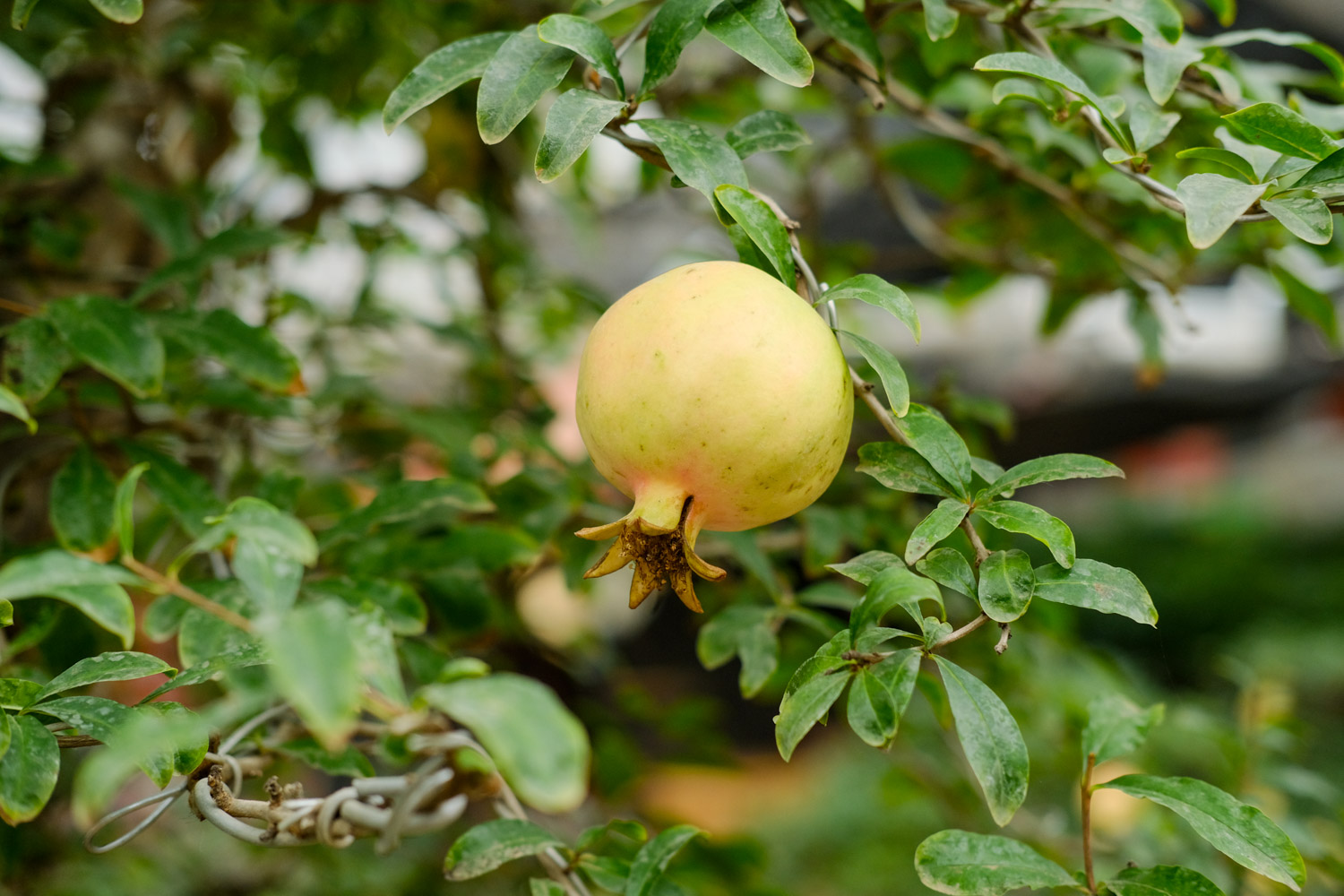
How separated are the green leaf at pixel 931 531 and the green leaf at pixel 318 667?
0.22 meters

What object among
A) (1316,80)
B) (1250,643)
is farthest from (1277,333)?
(1316,80)

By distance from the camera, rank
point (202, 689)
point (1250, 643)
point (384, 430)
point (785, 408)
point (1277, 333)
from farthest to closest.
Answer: point (1277, 333)
point (1250, 643)
point (384, 430)
point (202, 689)
point (785, 408)

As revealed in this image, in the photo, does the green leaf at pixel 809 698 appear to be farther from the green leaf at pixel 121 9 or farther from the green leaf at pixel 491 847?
the green leaf at pixel 121 9

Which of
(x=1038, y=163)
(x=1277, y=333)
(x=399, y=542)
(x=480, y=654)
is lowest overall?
(x=1277, y=333)

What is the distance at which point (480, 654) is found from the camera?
79 cm

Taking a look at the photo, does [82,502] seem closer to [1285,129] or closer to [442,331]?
[442,331]

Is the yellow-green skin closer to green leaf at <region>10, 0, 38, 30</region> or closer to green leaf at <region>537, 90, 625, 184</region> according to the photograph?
green leaf at <region>537, 90, 625, 184</region>

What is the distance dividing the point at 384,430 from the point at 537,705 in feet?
2.41

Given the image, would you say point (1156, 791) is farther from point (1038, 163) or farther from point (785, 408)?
point (1038, 163)

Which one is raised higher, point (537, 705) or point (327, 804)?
point (537, 705)

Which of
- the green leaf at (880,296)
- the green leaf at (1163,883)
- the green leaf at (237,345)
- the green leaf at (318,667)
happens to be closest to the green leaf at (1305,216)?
the green leaf at (880,296)

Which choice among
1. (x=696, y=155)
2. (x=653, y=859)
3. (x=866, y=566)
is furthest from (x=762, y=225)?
(x=653, y=859)

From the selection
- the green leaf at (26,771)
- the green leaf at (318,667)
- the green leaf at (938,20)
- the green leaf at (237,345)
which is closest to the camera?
the green leaf at (318,667)

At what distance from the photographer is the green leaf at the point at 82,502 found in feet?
1.66
